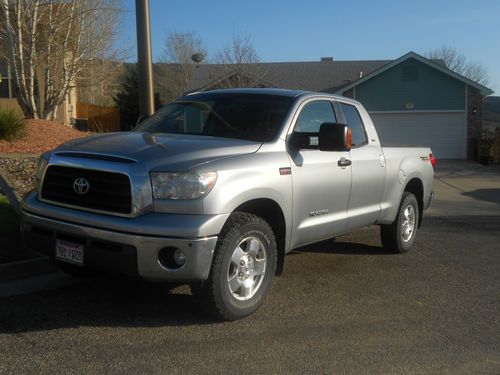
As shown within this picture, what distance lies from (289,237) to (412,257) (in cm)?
283

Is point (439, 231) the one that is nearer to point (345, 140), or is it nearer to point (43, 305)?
point (345, 140)

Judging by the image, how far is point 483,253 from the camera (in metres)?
7.68

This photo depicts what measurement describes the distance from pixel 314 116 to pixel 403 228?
244 cm

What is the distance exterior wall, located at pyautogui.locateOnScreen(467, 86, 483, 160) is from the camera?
26203mm

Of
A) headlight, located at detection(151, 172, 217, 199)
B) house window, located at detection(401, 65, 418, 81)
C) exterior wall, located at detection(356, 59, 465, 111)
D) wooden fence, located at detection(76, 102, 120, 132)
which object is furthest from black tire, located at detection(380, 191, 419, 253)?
wooden fence, located at detection(76, 102, 120, 132)

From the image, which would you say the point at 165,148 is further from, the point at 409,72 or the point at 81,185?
the point at 409,72

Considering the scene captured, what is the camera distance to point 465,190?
52.0ft

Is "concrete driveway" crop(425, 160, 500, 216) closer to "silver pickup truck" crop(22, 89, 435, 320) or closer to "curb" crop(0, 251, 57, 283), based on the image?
"silver pickup truck" crop(22, 89, 435, 320)

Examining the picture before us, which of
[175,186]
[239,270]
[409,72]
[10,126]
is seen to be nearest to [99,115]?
[409,72]

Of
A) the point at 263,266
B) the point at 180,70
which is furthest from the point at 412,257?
the point at 180,70

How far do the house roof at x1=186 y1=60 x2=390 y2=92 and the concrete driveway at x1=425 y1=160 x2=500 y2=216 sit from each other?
961cm

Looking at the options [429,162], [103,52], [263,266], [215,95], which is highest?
[103,52]

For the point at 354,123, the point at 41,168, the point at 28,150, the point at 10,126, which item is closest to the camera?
the point at 41,168

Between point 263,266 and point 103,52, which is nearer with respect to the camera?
point 263,266
